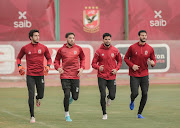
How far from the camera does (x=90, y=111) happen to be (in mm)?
12656

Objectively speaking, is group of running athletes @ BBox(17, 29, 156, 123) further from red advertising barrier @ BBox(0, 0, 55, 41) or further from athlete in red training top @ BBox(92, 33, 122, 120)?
red advertising barrier @ BBox(0, 0, 55, 41)

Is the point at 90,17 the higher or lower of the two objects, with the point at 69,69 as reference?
higher

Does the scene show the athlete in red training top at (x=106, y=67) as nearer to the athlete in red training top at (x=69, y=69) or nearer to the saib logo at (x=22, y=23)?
the athlete in red training top at (x=69, y=69)

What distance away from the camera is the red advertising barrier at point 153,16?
22547 millimetres

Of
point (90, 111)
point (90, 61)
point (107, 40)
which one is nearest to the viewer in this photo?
point (107, 40)

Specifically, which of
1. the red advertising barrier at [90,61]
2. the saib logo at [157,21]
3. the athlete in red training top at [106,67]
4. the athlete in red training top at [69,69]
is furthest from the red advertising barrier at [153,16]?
the athlete in red training top at [69,69]

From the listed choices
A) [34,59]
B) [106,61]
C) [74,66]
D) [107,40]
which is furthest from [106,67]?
[34,59]

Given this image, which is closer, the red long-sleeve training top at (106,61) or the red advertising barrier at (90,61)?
the red long-sleeve training top at (106,61)

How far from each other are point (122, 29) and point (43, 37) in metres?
3.94

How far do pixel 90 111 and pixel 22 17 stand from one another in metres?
10.3

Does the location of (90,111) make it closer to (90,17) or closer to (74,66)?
(74,66)

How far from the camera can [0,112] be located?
12578 mm

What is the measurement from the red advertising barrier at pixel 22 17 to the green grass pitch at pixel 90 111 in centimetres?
418

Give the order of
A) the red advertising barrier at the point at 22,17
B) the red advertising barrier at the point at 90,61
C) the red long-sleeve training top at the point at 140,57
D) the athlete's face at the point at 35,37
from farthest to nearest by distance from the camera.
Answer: the red advertising barrier at the point at 22,17 < the red advertising barrier at the point at 90,61 < the red long-sleeve training top at the point at 140,57 < the athlete's face at the point at 35,37
